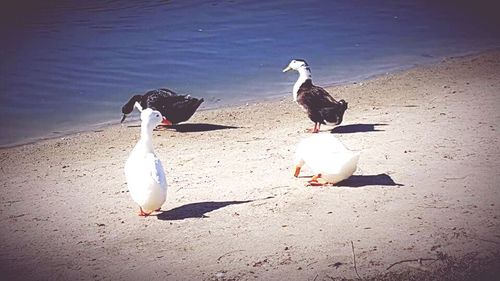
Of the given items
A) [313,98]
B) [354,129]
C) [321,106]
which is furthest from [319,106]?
[354,129]

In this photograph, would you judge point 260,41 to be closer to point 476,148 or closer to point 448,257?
point 476,148

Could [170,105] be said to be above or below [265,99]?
above

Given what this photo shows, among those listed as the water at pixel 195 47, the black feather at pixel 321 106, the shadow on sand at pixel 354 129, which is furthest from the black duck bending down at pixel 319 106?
the water at pixel 195 47

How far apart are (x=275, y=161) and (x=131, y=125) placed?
3.62m

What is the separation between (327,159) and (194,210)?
142cm

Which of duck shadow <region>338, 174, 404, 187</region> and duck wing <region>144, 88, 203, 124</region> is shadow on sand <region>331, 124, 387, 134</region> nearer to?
duck shadow <region>338, 174, 404, 187</region>

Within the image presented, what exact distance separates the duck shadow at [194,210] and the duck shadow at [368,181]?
3.64 feet

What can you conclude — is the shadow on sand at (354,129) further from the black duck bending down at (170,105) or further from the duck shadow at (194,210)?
the duck shadow at (194,210)

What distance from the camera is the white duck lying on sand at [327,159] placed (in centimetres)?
677

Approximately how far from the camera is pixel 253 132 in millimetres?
9852

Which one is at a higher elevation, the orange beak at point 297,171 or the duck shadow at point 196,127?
the duck shadow at point 196,127

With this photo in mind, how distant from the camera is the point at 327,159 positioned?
22.5 ft

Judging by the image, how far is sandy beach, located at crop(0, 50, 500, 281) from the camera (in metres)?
5.36

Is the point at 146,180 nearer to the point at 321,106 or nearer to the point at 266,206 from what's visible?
the point at 266,206
